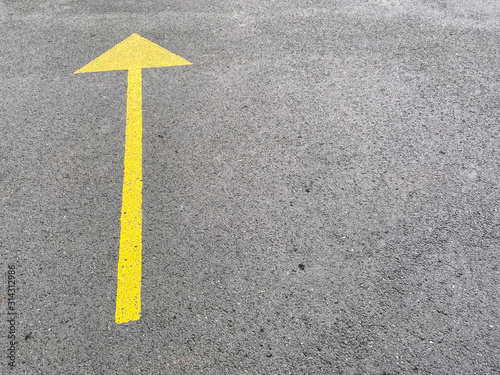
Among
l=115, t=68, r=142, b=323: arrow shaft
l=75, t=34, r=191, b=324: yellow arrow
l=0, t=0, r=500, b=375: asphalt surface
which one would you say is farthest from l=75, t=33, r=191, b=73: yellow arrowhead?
l=115, t=68, r=142, b=323: arrow shaft

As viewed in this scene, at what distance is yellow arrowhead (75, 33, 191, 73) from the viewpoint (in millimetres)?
4492

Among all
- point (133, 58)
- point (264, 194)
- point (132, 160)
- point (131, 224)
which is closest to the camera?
point (131, 224)

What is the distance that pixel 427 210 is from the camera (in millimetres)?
A: 3238

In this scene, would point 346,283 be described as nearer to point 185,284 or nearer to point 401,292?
point 401,292

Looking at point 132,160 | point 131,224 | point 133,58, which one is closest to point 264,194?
point 131,224

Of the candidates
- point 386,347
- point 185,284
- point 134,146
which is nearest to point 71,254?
point 185,284

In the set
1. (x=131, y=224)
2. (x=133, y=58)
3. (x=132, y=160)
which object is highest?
(x=133, y=58)

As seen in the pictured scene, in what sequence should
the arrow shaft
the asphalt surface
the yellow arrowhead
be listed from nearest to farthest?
1. the asphalt surface
2. the arrow shaft
3. the yellow arrowhead

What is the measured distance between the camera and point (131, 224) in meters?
3.15

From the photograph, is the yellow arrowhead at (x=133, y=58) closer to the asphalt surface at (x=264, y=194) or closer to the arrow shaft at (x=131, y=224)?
the asphalt surface at (x=264, y=194)

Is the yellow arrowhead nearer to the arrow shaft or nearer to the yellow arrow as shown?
the yellow arrow

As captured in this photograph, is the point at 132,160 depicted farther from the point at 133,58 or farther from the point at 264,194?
the point at 133,58

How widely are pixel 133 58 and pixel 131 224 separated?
7.36 ft

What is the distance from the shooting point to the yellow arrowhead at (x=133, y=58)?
449 cm
